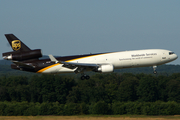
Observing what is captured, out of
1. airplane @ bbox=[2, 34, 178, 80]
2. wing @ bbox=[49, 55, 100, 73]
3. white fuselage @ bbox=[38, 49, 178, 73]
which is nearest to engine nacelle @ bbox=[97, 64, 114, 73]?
airplane @ bbox=[2, 34, 178, 80]

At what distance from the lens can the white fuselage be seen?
55.0 metres

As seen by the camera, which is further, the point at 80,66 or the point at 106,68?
the point at 80,66

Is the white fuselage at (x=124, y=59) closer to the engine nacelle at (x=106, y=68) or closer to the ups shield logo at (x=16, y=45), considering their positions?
the engine nacelle at (x=106, y=68)

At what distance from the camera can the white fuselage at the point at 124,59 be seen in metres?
55.0

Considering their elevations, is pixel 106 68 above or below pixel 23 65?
below

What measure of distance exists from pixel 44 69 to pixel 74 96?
66710 mm

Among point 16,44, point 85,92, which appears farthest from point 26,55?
point 85,92

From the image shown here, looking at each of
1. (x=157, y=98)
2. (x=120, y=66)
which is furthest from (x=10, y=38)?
(x=157, y=98)

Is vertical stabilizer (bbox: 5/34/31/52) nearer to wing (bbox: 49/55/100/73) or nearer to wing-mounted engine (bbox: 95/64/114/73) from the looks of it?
wing (bbox: 49/55/100/73)

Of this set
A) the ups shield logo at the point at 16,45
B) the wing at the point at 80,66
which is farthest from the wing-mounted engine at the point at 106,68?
the ups shield logo at the point at 16,45

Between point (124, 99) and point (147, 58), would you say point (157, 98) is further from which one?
point (147, 58)

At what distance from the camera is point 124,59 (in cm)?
5500

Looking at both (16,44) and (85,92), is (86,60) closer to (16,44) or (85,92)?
(16,44)

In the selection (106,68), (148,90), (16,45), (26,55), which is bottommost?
(148,90)
